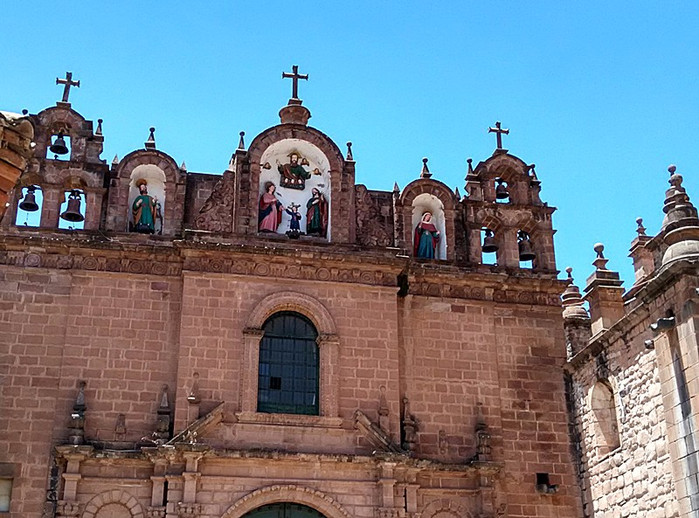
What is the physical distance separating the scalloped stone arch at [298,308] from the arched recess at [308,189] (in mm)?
1536

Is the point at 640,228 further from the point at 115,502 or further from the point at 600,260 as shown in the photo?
the point at 115,502

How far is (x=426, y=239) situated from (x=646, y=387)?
6355 mm

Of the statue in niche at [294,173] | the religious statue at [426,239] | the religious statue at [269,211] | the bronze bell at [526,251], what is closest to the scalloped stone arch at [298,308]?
the religious statue at [269,211]

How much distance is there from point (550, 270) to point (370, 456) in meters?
6.05

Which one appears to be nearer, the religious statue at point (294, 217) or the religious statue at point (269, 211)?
the religious statue at point (269, 211)

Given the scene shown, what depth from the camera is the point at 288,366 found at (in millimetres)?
18469

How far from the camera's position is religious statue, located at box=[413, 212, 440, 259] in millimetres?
20578

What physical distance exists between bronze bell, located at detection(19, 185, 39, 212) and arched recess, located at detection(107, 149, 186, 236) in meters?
1.50

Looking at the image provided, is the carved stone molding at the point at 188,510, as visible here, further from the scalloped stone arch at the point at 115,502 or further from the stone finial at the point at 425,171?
the stone finial at the point at 425,171

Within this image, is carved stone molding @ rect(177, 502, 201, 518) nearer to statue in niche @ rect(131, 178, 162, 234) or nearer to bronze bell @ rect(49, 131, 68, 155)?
statue in niche @ rect(131, 178, 162, 234)

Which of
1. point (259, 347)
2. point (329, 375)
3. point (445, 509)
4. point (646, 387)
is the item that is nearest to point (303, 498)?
point (329, 375)

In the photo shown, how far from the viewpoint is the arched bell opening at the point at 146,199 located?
19.7 meters

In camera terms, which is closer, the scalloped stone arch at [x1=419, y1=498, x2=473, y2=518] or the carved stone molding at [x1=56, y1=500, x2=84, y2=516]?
the carved stone molding at [x1=56, y1=500, x2=84, y2=516]

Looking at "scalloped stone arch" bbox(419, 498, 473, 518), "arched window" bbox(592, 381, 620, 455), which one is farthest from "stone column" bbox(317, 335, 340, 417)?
"arched window" bbox(592, 381, 620, 455)
